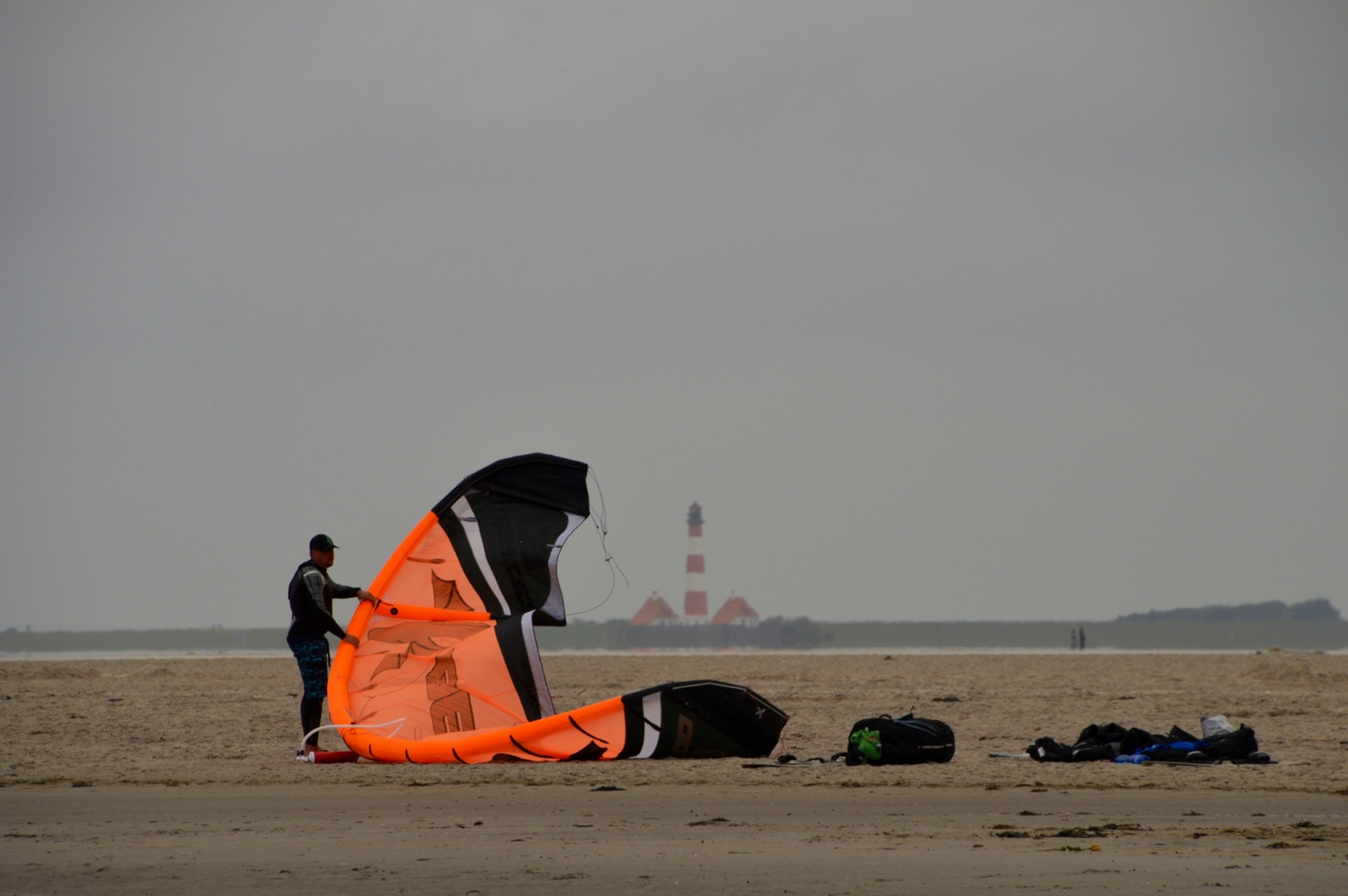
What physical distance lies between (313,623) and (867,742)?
147 inches

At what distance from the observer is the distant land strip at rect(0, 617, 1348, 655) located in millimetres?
60844

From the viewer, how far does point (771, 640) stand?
72.0 metres

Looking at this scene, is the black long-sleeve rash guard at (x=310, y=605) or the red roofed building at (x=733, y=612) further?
the red roofed building at (x=733, y=612)

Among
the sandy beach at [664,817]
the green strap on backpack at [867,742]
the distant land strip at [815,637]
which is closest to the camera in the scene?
the sandy beach at [664,817]

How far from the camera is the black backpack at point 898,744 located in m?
7.99

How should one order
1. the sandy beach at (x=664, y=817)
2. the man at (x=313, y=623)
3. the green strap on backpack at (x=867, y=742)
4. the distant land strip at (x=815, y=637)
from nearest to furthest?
1. the sandy beach at (x=664, y=817)
2. the green strap on backpack at (x=867, y=742)
3. the man at (x=313, y=623)
4. the distant land strip at (x=815, y=637)

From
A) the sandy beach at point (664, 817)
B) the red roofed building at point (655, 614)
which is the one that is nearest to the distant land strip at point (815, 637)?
the red roofed building at point (655, 614)

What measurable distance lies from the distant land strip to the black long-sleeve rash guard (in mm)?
51030

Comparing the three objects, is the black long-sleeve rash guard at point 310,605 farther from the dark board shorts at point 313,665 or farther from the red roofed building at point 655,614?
the red roofed building at point 655,614

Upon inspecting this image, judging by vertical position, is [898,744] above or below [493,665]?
below

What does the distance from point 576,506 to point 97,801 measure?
12.6 feet

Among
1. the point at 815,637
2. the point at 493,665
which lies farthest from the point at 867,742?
the point at 815,637

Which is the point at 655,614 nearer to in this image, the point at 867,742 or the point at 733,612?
the point at 733,612

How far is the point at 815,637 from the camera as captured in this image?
70.1 metres
